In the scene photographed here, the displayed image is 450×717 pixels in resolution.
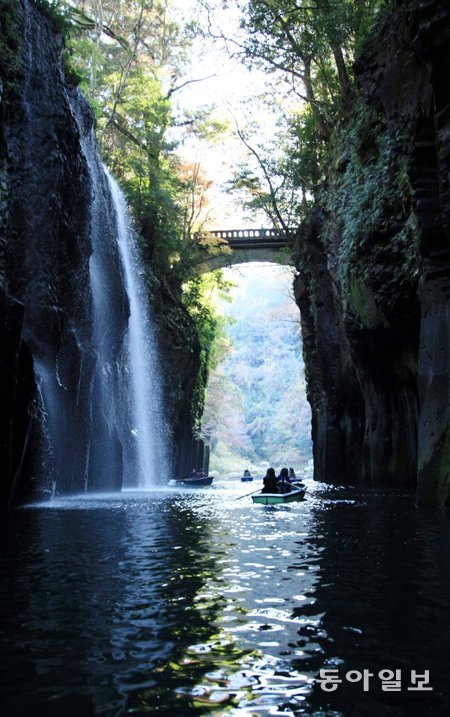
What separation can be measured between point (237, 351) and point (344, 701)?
91.5 m

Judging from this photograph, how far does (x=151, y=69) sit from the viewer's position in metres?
34.0

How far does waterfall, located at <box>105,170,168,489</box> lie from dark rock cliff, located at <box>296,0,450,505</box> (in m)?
8.84

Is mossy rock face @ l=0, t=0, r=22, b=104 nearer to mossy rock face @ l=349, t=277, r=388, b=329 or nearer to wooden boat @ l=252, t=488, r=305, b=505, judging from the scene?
wooden boat @ l=252, t=488, r=305, b=505

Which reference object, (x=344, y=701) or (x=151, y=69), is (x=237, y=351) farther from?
(x=344, y=701)

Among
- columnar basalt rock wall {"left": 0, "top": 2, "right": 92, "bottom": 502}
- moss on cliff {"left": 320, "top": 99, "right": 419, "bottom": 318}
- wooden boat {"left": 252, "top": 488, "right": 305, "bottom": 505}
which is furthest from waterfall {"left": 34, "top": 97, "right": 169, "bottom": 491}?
moss on cliff {"left": 320, "top": 99, "right": 419, "bottom": 318}

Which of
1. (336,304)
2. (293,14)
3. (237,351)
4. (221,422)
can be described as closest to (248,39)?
(293,14)

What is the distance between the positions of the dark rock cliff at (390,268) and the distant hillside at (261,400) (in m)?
32.4

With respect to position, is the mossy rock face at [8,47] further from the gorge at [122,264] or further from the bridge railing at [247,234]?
the bridge railing at [247,234]

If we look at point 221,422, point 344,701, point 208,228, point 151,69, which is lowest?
point 344,701

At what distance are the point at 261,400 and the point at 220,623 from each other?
83.2 m

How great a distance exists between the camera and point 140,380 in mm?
30281

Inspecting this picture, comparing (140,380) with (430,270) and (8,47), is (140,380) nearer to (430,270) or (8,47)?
(8,47)

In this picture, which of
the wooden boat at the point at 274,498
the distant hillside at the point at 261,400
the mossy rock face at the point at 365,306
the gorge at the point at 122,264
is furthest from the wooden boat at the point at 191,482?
the distant hillside at the point at 261,400

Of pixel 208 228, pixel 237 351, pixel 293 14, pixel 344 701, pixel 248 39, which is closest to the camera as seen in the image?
pixel 344 701
